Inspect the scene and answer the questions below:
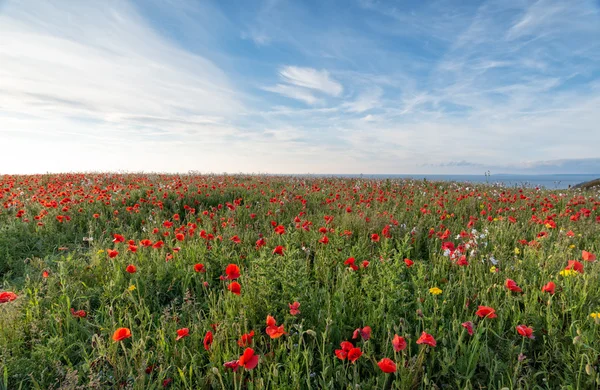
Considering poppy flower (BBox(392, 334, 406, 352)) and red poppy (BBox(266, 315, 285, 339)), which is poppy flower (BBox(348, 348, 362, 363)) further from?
red poppy (BBox(266, 315, 285, 339))

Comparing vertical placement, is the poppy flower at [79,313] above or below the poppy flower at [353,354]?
below

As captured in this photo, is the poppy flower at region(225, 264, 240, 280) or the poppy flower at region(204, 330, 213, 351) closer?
the poppy flower at region(204, 330, 213, 351)

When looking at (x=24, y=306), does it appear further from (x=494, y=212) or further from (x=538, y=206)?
(x=538, y=206)

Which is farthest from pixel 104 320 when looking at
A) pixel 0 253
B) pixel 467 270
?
pixel 467 270

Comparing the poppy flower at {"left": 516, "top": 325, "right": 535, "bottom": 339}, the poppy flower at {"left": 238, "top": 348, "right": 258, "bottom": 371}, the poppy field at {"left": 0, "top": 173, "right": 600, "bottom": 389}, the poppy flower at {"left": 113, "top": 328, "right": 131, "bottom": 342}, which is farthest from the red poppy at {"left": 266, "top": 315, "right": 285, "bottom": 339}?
the poppy flower at {"left": 516, "top": 325, "right": 535, "bottom": 339}

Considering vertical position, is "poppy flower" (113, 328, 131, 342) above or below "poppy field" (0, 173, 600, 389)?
above

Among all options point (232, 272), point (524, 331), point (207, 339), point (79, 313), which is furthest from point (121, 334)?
point (524, 331)

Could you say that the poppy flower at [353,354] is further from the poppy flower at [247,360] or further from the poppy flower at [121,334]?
the poppy flower at [121,334]

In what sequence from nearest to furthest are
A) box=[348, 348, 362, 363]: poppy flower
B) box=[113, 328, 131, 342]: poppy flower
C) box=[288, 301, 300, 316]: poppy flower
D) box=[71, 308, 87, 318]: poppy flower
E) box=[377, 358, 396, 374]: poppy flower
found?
box=[377, 358, 396, 374]: poppy flower < box=[348, 348, 362, 363]: poppy flower < box=[113, 328, 131, 342]: poppy flower < box=[288, 301, 300, 316]: poppy flower < box=[71, 308, 87, 318]: poppy flower

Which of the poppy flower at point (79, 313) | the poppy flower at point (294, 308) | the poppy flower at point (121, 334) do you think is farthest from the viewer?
the poppy flower at point (79, 313)

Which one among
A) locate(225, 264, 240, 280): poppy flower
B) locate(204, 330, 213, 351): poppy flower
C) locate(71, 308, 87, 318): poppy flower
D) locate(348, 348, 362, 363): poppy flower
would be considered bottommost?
locate(71, 308, 87, 318): poppy flower

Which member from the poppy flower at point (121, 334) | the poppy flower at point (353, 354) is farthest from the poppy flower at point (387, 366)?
the poppy flower at point (121, 334)

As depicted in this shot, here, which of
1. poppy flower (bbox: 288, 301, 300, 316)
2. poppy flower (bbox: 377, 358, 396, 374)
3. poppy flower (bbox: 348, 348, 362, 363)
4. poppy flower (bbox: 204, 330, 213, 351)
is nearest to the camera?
poppy flower (bbox: 377, 358, 396, 374)

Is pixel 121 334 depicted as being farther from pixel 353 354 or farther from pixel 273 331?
pixel 353 354
